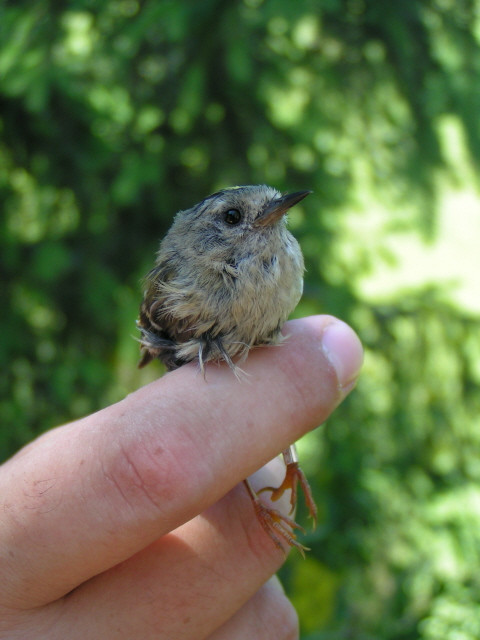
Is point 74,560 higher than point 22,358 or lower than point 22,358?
lower

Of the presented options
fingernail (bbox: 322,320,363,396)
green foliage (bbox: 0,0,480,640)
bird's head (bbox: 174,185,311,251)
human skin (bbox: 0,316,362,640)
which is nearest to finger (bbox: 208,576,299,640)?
human skin (bbox: 0,316,362,640)

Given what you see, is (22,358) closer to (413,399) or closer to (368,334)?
(368,334)

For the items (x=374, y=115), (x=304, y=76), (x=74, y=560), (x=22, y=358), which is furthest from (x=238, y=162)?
(x=74, y=560)

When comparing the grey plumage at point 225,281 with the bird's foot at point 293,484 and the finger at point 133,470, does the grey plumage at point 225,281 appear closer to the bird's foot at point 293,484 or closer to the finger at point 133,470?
the finger at point 133,470

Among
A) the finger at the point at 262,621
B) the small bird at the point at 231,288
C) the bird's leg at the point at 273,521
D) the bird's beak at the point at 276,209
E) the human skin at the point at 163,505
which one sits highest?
the bird's beak at the point at 276,209

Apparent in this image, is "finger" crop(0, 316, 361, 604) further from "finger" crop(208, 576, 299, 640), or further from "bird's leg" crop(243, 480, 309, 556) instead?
"finger" crop(208, 576, 299, 640)

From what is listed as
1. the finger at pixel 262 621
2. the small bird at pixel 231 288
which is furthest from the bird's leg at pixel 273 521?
the finger at pixel 262 621
